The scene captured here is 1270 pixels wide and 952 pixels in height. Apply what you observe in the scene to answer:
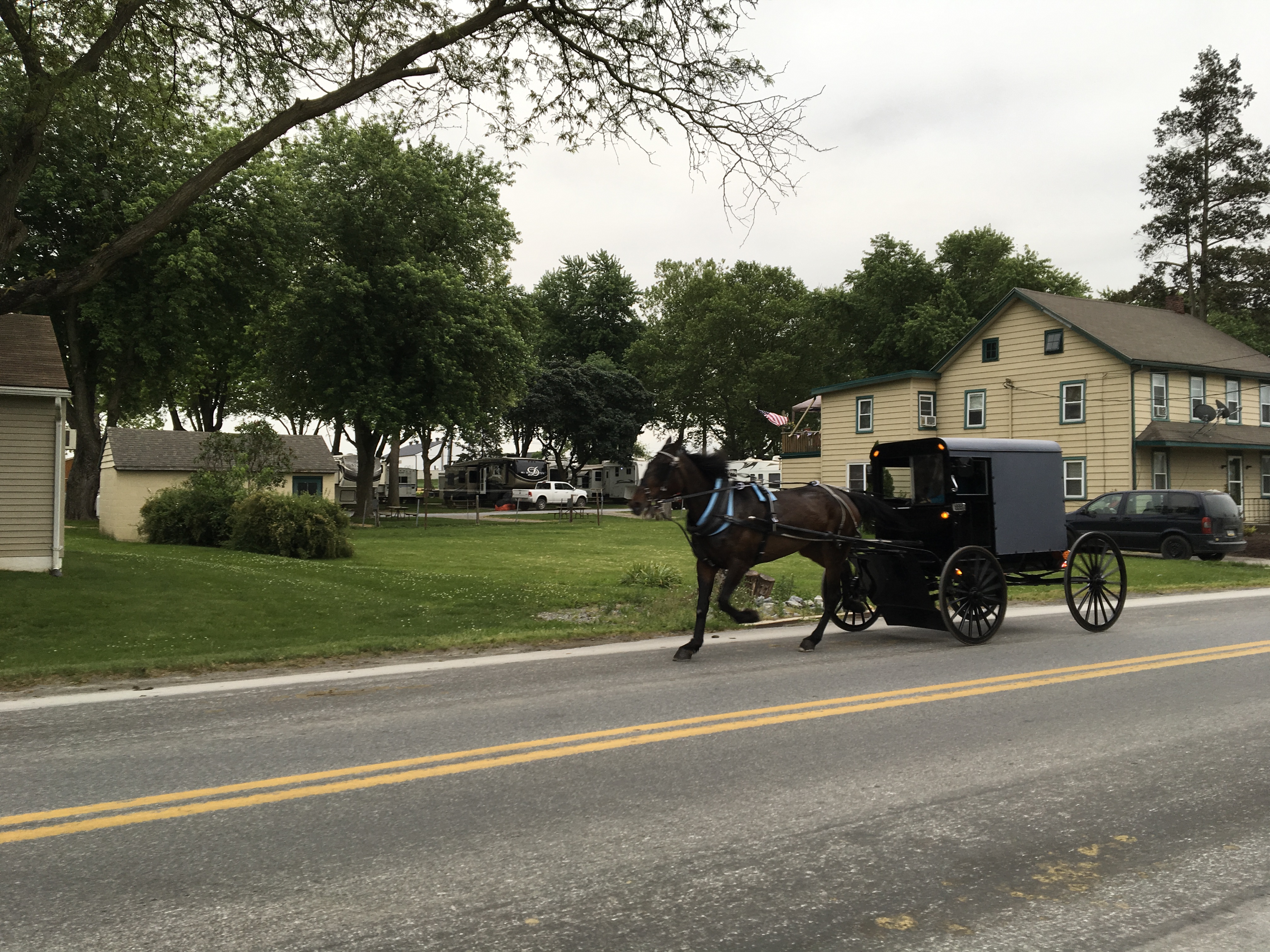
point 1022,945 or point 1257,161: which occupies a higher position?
point 1257,161

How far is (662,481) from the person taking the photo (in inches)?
378

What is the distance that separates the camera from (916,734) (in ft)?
20.3

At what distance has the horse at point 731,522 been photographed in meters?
9.48

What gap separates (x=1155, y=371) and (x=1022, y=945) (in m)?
33.7

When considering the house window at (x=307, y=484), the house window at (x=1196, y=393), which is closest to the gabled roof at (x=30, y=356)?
the house window at (x=307, y=484)

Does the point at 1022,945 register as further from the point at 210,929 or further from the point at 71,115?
the point at 71,115

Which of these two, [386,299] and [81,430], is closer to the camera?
[81,430]

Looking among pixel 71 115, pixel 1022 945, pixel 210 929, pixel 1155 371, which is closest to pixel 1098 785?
pixel 1022 945

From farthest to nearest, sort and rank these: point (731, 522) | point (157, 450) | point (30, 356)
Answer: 1. point (157, 450)
2. point (30, 356)
3. point (731, 522)

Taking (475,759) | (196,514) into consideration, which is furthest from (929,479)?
(196,514)

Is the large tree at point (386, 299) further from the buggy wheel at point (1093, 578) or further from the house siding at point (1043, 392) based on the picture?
→ the buggy wheel at point (1093, 578)

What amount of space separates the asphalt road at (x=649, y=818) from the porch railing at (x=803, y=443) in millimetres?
35640

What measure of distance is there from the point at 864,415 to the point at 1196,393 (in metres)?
12.2

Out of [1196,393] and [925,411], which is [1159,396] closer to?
[1196,393]
